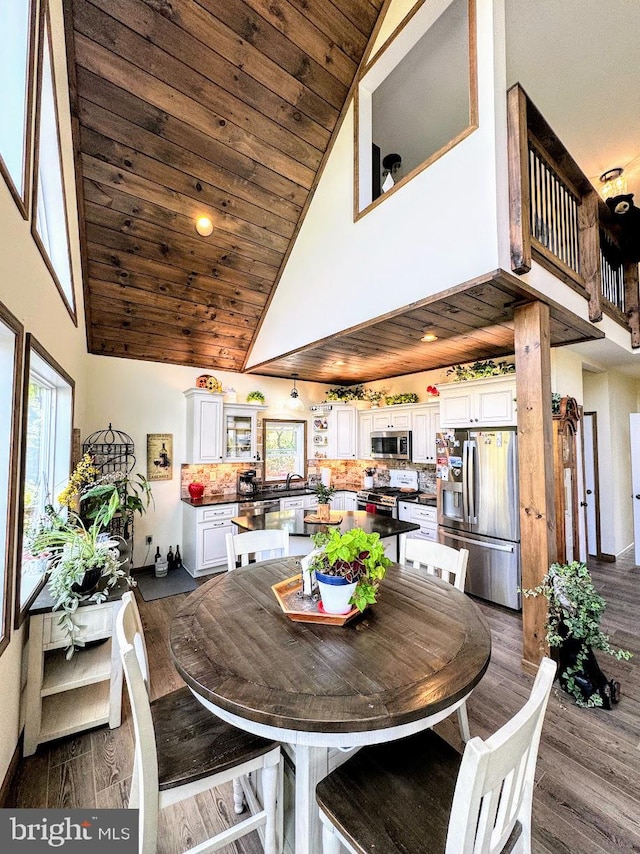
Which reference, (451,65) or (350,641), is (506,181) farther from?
(350,641)

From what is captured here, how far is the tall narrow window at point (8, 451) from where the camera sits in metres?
1.62

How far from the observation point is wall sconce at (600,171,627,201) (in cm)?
395

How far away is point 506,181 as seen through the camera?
2.27 m

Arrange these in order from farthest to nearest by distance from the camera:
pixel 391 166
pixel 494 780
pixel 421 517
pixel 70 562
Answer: pixel 421 517, pixel 391 166, pixel 70 562, pixel 494 780

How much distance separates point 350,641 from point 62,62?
395 centimetres

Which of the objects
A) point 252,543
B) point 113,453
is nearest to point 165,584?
point 113,453

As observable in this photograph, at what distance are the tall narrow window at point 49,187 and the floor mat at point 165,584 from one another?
2.89m

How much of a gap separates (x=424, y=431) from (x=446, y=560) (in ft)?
9.80

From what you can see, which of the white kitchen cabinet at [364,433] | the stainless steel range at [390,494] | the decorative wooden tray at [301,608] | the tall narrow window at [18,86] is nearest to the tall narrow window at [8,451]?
the tall narrow window at [18,86]

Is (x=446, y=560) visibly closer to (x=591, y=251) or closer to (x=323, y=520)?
(x=323, y=520)

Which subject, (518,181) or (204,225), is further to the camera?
(204,225)

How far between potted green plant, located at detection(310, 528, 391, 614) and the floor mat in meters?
3.01

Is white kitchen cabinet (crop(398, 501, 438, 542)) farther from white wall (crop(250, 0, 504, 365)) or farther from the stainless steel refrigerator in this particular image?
white wall (crop(250, 0, 504, 365))

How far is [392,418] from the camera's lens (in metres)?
5.48
